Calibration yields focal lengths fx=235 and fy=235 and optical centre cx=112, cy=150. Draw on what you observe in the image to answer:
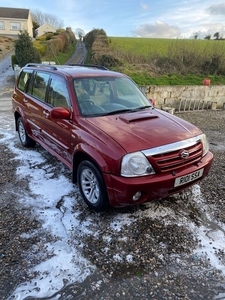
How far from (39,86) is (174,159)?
2.98 meters

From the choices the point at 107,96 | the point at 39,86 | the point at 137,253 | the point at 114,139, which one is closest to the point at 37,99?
the point at 39,86

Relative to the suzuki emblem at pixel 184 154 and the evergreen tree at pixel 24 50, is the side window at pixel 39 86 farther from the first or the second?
the evergreen tree at pixel 24 50

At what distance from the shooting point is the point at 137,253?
101 inches

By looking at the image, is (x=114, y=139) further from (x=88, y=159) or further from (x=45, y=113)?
(x=45, y=113)

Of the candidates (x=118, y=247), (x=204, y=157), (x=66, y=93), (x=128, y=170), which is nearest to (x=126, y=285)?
(x=118, y=247)

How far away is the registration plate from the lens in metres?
2.80

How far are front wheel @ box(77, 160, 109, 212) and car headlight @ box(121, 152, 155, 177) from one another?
375 mm

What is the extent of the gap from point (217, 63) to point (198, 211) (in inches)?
562

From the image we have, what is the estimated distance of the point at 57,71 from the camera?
154 inches

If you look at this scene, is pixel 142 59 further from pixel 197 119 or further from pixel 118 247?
pixel 118 247

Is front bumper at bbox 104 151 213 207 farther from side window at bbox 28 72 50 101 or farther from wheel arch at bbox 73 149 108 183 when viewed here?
side window at bbox 28 72 50 101

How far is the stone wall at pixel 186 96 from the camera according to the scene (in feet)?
34.5

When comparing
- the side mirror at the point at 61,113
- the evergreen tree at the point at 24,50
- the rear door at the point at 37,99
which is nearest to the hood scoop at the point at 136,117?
the side mirror at the point at 61,113

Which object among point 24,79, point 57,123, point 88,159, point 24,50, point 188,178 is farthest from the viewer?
point 24,50
